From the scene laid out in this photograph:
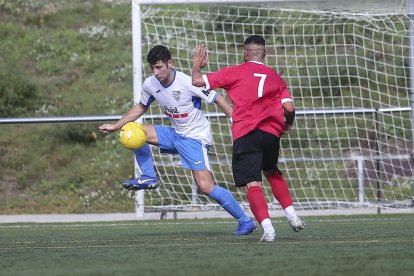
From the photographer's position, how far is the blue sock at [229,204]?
8945 mm

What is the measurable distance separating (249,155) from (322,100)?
7907mm

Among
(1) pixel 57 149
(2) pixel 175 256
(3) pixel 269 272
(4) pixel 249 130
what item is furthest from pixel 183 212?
(3) pixel 269 272

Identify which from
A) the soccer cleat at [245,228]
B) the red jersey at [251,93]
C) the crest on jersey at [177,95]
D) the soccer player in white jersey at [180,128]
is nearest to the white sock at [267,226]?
the red jersey at [251,93]

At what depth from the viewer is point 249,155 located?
784 cm

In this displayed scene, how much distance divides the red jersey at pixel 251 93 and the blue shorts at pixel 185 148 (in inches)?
53.7

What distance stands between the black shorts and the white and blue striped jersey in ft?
4.62

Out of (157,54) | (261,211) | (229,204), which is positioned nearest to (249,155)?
(261,211)

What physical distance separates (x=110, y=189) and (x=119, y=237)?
7312mm

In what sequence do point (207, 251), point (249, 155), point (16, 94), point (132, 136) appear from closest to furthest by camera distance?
1. point (207, 251)
2. point (249, 155)
3. point (132, 136)
4. point (16, 94)

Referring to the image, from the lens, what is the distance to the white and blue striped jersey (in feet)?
30.4

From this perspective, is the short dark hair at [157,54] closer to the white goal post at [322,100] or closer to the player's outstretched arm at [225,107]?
the player's outstretched arm at [225,107]

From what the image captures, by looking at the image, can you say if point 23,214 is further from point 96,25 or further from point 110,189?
point 96,25

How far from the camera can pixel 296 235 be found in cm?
855

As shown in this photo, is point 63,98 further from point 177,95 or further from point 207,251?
point 207,251
